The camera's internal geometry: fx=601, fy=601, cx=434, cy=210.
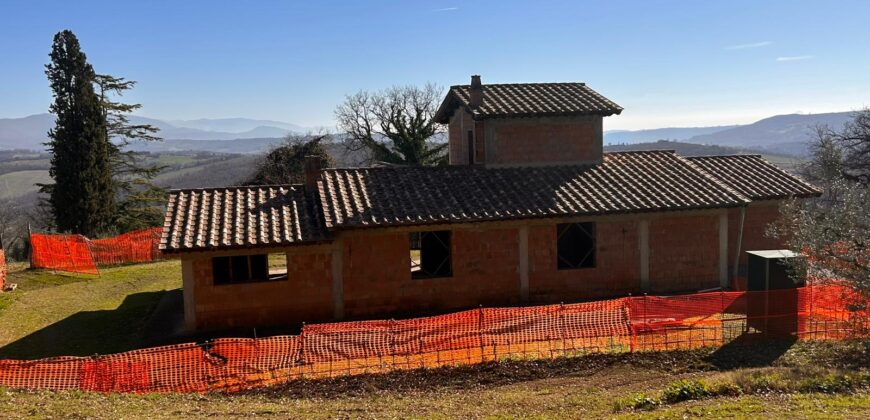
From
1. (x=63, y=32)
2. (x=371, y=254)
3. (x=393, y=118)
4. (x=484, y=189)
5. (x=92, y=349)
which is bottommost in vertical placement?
(x=92, y=349)

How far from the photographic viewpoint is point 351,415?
31.5ft

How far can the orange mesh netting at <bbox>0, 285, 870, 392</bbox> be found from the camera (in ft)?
37.5

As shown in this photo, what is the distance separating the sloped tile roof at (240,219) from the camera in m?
15.2

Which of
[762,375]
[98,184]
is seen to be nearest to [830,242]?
[762,375]

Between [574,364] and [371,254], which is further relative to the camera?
[371,254]

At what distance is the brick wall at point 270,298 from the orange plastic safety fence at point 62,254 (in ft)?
40.2

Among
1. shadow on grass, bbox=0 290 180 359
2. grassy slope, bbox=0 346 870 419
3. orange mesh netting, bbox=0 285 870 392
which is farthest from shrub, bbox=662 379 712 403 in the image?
shadow on grass, bbox=0 290 180 359

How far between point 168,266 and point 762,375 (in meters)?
23.3

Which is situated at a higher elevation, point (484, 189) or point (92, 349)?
point (484, 189)

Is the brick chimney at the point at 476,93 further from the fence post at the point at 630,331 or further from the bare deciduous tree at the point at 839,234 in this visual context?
the bare deciduous tree at the point at 839,234

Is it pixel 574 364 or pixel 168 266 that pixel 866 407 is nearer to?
pixel 574 364

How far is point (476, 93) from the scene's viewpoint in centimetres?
2047

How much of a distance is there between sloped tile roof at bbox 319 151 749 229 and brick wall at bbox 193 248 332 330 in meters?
1.52

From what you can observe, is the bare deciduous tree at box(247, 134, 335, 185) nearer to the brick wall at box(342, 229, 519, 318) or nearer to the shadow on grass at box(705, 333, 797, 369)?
the brick wall at box(342, 229, 519, 318)
